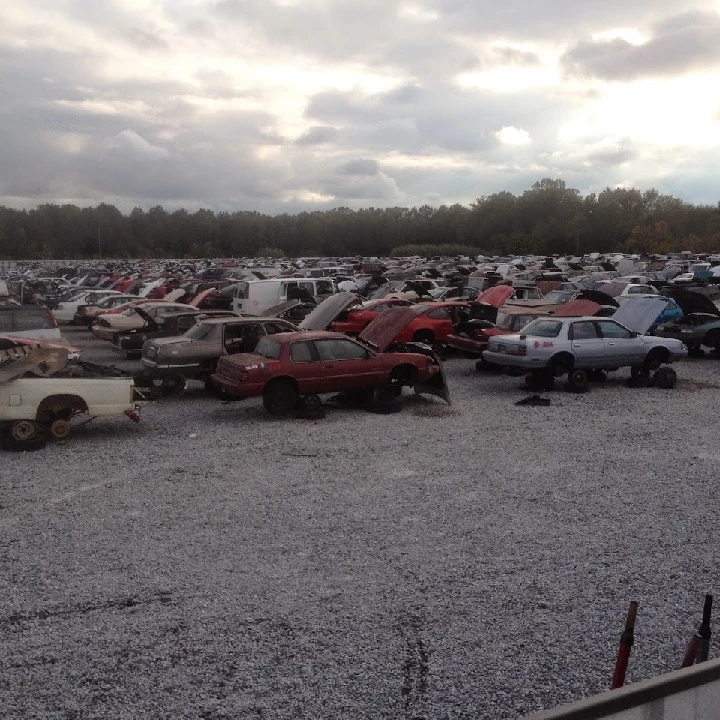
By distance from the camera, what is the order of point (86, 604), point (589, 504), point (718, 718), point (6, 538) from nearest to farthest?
point (718, 718) → point (86, 604) → point (6, 538) → point (589, 504)

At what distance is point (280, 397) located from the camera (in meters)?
13.4

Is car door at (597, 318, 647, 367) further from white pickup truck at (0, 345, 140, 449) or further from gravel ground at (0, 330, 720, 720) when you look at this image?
white pickup truck at (0, 345, 140, 449)

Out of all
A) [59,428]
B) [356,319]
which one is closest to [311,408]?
[59,428]

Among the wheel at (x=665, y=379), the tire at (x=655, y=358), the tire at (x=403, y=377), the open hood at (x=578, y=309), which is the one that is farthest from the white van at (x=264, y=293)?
the wheel at (x=665, y=379)

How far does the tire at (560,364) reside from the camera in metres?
15.6

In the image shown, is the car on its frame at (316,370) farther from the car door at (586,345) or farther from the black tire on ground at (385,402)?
the car door at (586,345)

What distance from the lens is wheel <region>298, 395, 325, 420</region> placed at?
1340cm

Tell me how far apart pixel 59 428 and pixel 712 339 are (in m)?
16.3

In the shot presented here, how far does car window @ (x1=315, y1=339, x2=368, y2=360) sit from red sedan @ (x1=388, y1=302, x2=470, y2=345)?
17.0ft

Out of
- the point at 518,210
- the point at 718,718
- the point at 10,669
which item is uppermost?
the point at 518,210

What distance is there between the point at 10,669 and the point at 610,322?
14.1m

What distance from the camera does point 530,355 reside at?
15.4 m

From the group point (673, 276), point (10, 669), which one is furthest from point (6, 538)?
point (673, 276)

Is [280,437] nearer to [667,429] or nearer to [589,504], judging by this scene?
[589,504]
